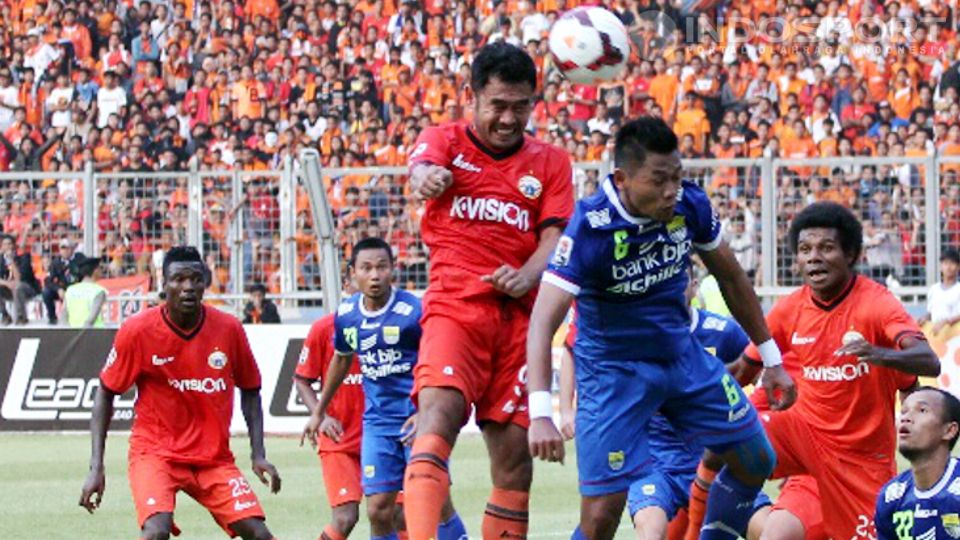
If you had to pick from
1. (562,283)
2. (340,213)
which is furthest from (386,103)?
(562,283)

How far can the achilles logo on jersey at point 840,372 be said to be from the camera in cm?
937

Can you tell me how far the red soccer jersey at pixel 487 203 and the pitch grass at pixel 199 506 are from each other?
171 inches

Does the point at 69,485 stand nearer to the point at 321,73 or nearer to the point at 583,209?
the point at 583,209

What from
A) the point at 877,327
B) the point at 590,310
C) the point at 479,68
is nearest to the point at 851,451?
the point at 877,327

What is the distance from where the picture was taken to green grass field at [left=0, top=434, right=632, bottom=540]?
43.6 ft

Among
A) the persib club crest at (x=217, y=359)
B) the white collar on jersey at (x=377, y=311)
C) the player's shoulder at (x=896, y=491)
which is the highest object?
the white collar on jersey at (x=377, y=311)

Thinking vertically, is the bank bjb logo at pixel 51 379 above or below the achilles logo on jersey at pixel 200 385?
below

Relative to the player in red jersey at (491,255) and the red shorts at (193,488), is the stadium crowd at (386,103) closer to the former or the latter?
the red shorts at (193,488)

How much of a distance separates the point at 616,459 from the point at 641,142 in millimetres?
1331

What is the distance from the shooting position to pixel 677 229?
26.2 ft

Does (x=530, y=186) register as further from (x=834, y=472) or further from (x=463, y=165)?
(x=834, y=472)

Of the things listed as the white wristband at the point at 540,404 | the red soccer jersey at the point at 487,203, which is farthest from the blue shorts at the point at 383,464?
the white wristband at the point at 540,404

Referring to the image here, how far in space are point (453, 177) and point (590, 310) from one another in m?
0.96

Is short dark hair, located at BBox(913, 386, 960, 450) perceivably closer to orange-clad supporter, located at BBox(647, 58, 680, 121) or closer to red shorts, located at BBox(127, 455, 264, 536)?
red shorts, located at BBox(127, 455, 264, 536)
